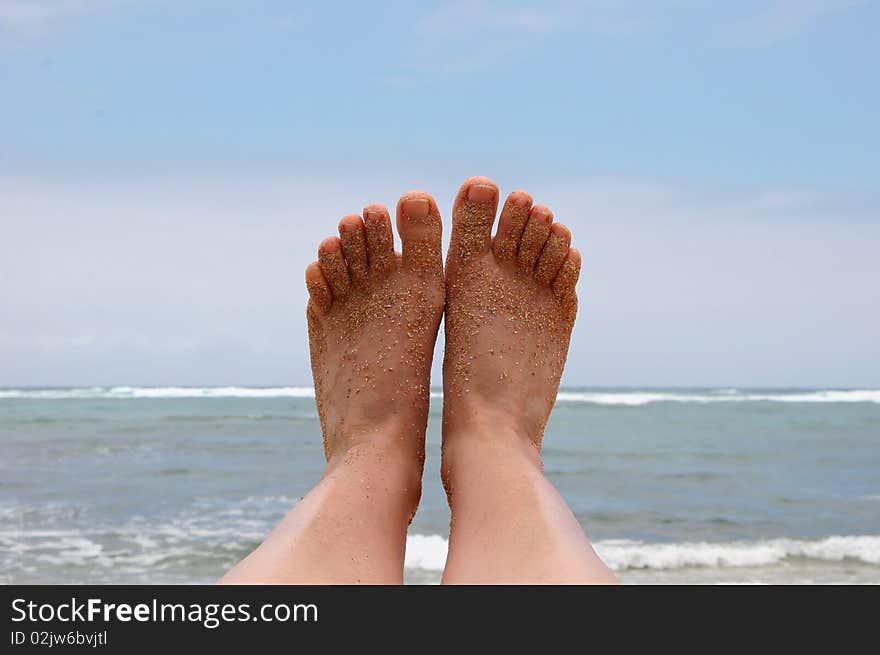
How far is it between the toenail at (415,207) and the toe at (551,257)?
392 mm

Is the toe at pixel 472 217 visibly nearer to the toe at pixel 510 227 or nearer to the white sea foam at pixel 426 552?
the toe at pixel 510 227

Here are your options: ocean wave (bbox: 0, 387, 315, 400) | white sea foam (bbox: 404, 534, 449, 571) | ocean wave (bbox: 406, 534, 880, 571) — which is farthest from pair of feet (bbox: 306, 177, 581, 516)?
ocean wave (bbox: 0, 387, 315, 400)

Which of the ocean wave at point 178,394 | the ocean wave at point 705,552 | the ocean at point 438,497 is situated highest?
the ocean wave at point 178,394

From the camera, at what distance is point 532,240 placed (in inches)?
104

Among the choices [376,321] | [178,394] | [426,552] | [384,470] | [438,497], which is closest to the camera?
[384,470]

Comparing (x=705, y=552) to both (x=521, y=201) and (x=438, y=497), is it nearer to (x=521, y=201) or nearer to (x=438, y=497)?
(x=438, y=497)

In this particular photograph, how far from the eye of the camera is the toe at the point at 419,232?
8.35 feet

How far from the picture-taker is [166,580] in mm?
3113

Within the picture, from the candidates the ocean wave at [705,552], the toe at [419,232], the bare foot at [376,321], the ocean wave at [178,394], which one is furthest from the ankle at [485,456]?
the ocean wave at [178,394]

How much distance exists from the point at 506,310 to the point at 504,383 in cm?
28

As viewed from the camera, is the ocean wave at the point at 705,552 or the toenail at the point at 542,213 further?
the ocean wave at the point at 705,552

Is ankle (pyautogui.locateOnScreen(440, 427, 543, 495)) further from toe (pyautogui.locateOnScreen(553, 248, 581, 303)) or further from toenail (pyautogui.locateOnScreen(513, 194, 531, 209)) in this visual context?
toenail (pyautogui.locateOnScreen(513, 194, 531, 209))

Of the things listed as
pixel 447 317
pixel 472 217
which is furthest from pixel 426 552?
pixel 472 217
